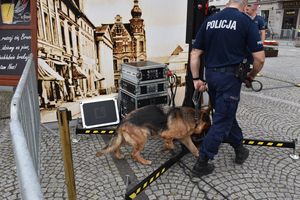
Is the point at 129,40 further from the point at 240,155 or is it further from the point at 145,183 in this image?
the point at 145,183

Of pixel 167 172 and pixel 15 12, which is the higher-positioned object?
pixel 15 12

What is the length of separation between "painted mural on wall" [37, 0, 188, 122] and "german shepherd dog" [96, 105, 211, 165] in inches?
69.6

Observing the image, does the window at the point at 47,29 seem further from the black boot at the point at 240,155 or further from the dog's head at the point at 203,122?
the black boot at the point at 240,155

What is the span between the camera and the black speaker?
4.84 m

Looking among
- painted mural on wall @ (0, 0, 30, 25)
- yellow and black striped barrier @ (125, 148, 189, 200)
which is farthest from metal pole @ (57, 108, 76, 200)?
painted mural on wall @ (0, 0, 30, 25)

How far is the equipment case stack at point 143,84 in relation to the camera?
4633 mm

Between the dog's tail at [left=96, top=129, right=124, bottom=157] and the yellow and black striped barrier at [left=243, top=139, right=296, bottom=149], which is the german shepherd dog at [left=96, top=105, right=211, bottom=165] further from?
the yellow and black striped barrier at [left=243, top=139, right=296, bottom=149]

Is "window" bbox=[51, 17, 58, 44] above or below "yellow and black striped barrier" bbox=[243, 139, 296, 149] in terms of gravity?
above

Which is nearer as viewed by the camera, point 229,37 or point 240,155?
point 229,37

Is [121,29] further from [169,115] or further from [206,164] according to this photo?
[206,164]

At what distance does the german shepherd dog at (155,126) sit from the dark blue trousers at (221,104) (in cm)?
38

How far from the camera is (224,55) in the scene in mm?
3223

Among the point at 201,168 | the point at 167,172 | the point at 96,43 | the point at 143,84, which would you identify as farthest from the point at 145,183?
the point at 96,43

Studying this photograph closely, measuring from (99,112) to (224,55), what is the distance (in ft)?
8.62
